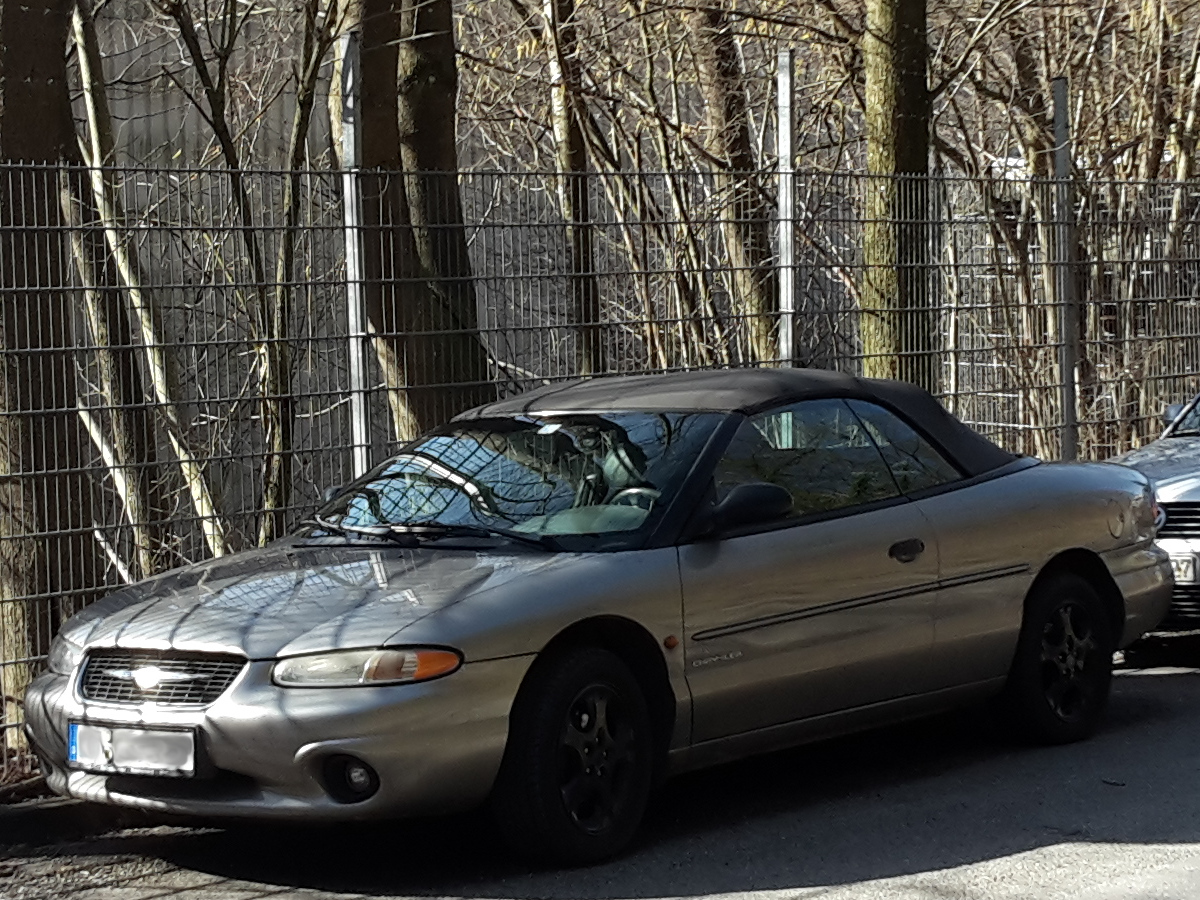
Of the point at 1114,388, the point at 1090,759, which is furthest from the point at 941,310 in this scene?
the point at 1090,759

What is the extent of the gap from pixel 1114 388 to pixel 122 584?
27.0 ft

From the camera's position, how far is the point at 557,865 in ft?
19.3

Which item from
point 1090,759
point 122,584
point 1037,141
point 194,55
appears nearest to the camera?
point 1090,759

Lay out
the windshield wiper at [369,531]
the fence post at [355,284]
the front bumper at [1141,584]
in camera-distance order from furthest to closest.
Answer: the fence post at [355,284]
the front bumper at [1141,584]
the windshield wiper at [369,531]

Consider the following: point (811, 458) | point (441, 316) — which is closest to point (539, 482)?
point (811, 458)

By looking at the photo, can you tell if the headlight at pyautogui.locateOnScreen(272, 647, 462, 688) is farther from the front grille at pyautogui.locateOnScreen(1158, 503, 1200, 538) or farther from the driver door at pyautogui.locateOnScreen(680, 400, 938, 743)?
the front grille at pyautogui.locateOnScreen(1158, 503, 1200, 538)

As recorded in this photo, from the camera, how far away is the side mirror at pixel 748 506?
6418 millimetres

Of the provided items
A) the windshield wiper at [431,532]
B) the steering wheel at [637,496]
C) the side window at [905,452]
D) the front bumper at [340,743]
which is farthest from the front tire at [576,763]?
the side window at [905,452]

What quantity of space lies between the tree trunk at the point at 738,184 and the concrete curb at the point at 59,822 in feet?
15.4

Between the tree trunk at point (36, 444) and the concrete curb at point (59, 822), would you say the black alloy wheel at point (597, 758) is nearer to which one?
the concrete curb at point (59, 822)

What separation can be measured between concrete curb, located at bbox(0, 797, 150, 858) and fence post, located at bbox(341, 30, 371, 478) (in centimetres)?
226

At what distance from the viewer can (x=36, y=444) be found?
7648 millimetres

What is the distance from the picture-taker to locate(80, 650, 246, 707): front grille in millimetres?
5691

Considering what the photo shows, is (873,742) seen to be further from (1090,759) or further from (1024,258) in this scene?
(1024,258)
